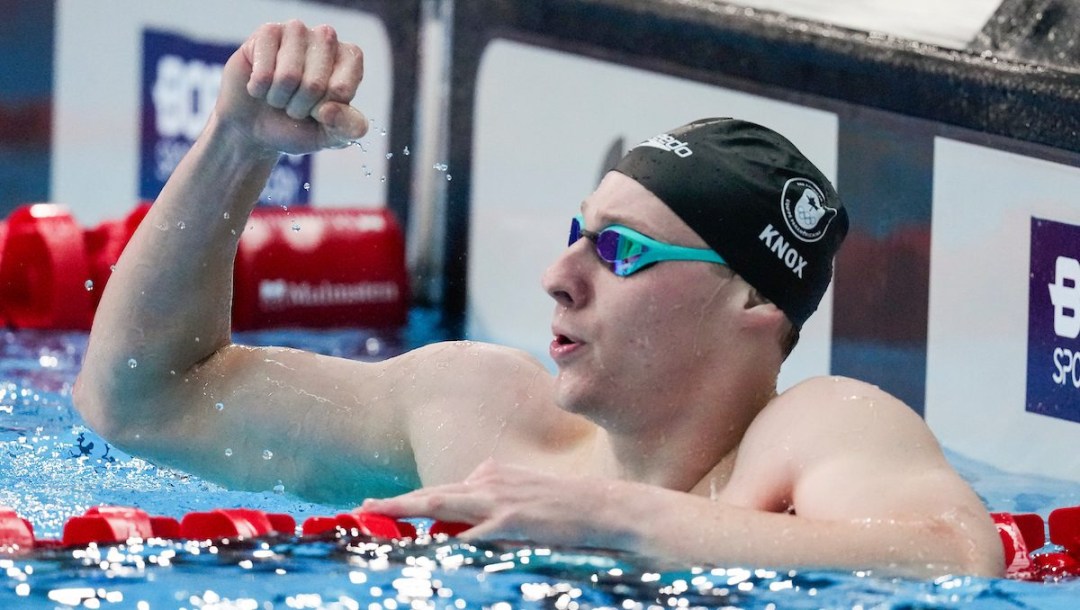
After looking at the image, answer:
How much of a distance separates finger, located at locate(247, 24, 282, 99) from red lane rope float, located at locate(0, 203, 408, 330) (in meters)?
2.89

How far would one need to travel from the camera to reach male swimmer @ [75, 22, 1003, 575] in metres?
2.03

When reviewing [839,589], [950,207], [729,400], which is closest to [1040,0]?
[950,207]

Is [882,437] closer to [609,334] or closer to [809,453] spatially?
[809,453]

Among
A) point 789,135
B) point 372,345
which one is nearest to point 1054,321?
point 789,135

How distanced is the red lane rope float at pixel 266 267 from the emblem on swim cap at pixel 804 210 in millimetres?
3240

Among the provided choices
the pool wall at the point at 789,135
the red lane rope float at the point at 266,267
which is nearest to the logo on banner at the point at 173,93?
the pool wall at the point at 789,135

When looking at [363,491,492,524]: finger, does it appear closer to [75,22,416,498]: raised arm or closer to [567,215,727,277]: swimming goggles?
[567,215,727,277]: swimming goggles

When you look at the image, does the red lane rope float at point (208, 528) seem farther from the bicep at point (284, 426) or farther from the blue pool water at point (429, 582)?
the bicep at point (284, 426)

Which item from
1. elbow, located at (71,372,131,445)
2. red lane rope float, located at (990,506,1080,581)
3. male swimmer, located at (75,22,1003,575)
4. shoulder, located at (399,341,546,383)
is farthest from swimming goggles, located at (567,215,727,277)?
elbow, located at (71,372,131,445)

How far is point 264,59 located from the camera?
7.76 feet

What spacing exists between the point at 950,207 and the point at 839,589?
218 cm

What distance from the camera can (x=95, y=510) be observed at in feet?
7.49

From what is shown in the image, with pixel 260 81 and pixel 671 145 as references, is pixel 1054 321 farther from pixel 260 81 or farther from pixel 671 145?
pixel 260 81

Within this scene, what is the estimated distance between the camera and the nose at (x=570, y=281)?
231 centimetres
